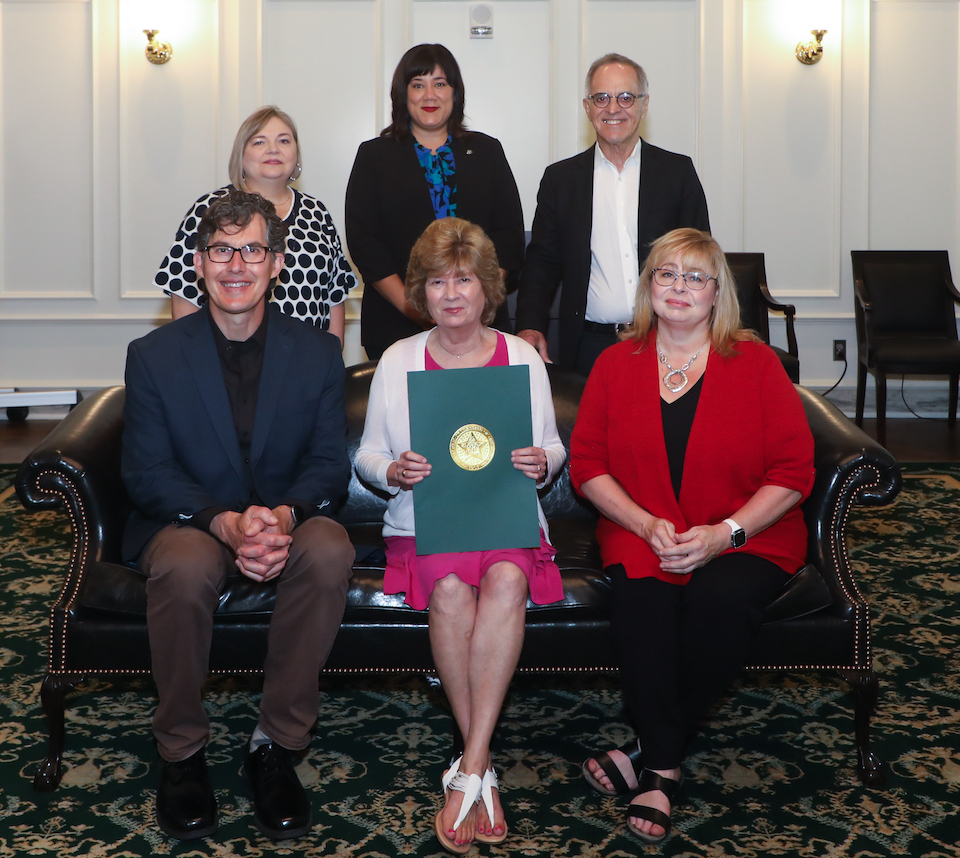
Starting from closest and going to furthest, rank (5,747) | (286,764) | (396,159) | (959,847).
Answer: (959,847), (286,764), (5,747), (396,159)

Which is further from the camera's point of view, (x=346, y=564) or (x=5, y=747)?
(x=5, y=747)

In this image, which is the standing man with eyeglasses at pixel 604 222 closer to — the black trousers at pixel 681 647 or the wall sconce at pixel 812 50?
the black trousers at pixel 681 647

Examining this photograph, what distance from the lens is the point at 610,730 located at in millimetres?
2439

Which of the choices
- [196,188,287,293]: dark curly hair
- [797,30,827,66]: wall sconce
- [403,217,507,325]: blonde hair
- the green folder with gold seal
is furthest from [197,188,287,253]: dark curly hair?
[797,30,827,66]: wall sconce

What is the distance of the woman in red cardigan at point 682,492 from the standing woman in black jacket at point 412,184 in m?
0.97

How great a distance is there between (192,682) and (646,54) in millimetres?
5112

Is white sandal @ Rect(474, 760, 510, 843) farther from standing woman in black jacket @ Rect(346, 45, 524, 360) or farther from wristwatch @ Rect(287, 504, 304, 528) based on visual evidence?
standing woman in black jacket @ Rect(346, 45, 524, 360)

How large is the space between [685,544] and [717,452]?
252mm

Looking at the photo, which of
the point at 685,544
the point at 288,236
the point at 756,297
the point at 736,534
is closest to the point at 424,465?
the point at 685,544

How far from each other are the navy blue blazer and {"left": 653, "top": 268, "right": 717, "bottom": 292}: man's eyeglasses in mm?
840

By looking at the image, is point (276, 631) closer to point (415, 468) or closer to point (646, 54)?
point (415, 468)

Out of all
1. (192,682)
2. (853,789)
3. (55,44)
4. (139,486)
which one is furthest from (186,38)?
(853,789)

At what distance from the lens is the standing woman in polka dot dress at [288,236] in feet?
9.59

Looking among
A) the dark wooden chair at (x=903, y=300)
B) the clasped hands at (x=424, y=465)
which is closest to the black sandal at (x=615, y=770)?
the clasped hands at (x=424, y=465)
